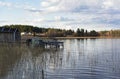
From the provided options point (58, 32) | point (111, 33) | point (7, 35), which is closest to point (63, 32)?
point (58, 32)

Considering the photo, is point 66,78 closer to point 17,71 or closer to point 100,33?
point 17,71

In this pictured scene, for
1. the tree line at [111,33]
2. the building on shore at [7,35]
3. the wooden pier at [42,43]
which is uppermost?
the building on shore at [7,35]

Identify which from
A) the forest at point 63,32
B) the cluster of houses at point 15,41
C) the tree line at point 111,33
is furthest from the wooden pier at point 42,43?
the tree line at point 111,33

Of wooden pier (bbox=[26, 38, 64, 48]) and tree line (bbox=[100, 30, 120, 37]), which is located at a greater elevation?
wooden pier (bbox=[26, 38, 64, 48])

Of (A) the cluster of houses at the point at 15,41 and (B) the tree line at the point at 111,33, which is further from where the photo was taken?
(B) the tree line at the point at 111,33

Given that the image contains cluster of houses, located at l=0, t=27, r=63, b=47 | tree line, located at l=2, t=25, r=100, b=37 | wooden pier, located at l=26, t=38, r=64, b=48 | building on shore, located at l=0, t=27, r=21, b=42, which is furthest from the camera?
tree line, located at l=2, t=25, r=100, b=37

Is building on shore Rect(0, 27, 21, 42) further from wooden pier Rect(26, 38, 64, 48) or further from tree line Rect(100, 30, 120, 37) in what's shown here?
tree line Rect(100, 30, 120, 37)

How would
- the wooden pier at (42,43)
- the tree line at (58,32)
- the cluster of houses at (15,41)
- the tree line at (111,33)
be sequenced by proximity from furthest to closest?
the tree line at (111,33)
the tree line at (58,32)
the cluster of houses at (15,41)
the wooden pier at (42,43)

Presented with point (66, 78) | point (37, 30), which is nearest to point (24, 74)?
point (66, 78)

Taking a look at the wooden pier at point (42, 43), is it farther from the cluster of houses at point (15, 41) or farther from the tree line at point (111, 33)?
the tree line at point (111, 33)

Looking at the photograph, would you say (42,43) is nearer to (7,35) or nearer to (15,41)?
(15,41)

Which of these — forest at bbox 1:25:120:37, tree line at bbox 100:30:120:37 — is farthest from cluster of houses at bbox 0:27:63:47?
tree line at bbox 100:30:120:37

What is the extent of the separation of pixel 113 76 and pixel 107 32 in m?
154

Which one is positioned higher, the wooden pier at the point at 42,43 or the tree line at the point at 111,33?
the wooden pier at the point at 42,43
